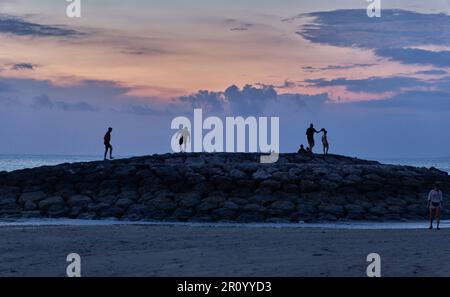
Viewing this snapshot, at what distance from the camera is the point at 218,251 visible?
15.4 meters

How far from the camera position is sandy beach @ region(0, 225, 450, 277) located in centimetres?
1294

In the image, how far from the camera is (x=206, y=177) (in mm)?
27500

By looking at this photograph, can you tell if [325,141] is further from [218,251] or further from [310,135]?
[218,251]

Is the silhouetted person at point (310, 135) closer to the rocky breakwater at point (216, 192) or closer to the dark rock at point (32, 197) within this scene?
the rocky breakwater at point (216, 192)

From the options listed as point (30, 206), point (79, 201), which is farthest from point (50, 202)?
point (79, 201)

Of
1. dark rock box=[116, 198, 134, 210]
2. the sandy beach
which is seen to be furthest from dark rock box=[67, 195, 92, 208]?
the sandy beach

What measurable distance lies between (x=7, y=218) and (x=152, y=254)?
36.3 ft

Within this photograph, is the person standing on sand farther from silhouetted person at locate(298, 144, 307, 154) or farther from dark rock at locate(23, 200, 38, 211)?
dark rock at locate(23, 200, 38, 211)

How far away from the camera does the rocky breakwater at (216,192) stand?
25.1m

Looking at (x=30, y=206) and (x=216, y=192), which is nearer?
(x=30, y=206)

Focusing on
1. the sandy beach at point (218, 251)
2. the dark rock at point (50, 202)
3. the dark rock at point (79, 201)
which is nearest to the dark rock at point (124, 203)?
the dark rock at point (79, 201)

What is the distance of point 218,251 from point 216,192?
1110 centimetres
